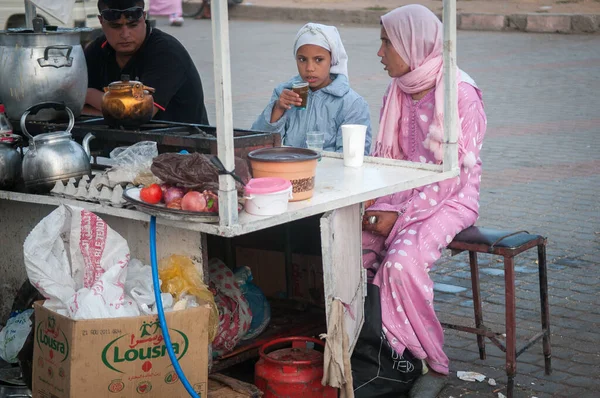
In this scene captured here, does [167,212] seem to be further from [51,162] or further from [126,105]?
[126,105]

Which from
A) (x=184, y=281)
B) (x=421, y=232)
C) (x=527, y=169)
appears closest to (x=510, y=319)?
(x=421, y=232)

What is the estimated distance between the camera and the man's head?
14.1 ft

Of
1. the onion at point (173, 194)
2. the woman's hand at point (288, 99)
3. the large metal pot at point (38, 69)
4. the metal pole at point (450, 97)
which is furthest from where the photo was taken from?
the woman's hand at point (288, 99)

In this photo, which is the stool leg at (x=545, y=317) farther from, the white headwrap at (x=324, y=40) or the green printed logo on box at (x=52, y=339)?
the green printed logo on box at (x=52, y=339)

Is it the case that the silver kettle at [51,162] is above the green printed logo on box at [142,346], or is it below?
above

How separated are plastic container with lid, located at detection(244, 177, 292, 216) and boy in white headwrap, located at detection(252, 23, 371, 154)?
1.36 meters

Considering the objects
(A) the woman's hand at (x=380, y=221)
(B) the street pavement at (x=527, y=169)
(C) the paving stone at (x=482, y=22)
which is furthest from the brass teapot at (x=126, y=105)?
(C) the paving stone at (x=482, y=22)

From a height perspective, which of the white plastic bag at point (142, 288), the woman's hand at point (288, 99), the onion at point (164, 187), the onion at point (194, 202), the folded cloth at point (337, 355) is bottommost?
the folded cloth at point (337, 355)

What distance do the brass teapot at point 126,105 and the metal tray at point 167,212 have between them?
719mm

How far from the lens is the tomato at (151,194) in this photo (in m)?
2.83

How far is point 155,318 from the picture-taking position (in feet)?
9.09

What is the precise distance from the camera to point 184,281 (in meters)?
→ 2.95

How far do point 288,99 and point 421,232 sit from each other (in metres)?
0.94

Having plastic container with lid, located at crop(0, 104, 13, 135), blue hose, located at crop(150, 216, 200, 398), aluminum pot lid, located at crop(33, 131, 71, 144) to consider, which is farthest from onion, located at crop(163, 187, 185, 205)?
plastic container with lid, located at crop(0, 104, 13, 135)
